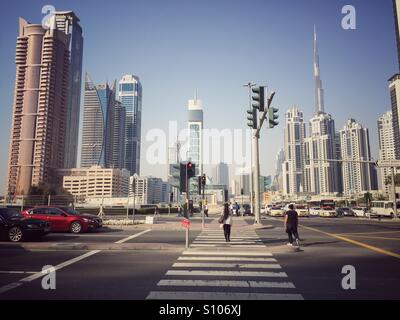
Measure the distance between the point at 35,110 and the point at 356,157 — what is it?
16521cm

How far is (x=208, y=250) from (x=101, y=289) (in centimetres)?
555

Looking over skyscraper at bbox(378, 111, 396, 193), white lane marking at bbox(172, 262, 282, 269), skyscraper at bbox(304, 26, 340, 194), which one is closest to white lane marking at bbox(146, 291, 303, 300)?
white lane marking at bbox(172, 262, 282, 269)

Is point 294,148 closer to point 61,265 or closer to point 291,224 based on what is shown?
point 291,224

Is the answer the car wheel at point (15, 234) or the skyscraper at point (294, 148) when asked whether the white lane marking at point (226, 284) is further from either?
the skyscraper at point (294, 148)

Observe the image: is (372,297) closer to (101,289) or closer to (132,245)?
(101,289)

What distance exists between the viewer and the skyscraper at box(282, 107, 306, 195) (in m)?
184

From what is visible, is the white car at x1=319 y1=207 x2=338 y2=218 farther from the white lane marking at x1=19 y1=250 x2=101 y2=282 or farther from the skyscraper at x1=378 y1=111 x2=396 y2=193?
the skyscraper at x1=378 y1=111 x2=396 y2=193

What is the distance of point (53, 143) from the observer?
174m

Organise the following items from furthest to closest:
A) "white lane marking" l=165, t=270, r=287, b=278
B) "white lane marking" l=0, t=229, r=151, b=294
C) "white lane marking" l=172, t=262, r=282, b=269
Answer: "white lane marking" l=172, t=262, r=282, b=269
"white lane marking" l=165, t=270, r=287, b=278
"white lane marking" l=0, t=229, r=151, b=294

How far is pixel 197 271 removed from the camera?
26.3ft

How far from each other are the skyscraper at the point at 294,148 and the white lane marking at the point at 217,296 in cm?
18275

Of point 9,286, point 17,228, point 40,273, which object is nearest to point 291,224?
point 40,273

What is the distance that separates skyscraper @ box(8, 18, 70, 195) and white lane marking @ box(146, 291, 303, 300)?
17763 cm
